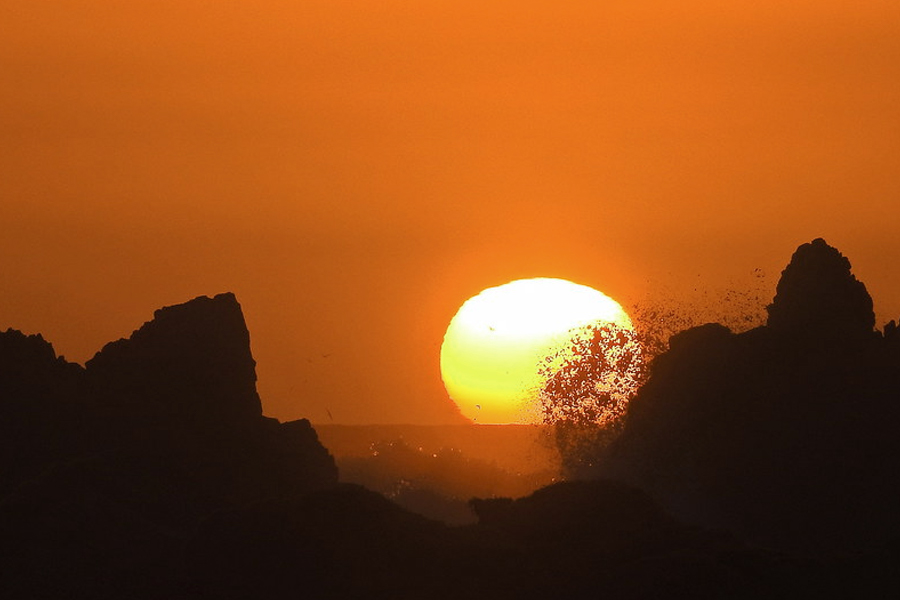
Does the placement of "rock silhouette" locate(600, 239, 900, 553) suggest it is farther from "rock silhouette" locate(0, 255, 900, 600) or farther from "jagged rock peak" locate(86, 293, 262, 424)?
"jagged rock peak" locate(86, 293, 262, 424)

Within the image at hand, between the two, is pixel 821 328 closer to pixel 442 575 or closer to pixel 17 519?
pixel 442 575

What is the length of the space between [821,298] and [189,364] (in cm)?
2939

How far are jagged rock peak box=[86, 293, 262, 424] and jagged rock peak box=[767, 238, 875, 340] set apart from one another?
25368 mm

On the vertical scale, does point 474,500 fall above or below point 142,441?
below

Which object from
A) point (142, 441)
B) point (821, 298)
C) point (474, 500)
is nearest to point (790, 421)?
point (821, 298)

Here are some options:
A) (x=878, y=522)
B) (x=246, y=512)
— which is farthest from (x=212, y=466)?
(x=878, y=522)

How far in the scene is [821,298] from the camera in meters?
115

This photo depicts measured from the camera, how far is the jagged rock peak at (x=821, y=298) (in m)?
114

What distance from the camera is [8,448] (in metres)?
106

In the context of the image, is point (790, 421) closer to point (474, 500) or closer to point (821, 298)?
point (821, 298)

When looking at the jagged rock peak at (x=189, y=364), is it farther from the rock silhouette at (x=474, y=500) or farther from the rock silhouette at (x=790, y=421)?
the rock silhouette at (x=790, y=421)

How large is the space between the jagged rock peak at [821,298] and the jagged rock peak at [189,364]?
25368 millimetres

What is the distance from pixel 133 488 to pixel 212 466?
5.82 meters

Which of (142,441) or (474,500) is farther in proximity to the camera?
(142,441)
